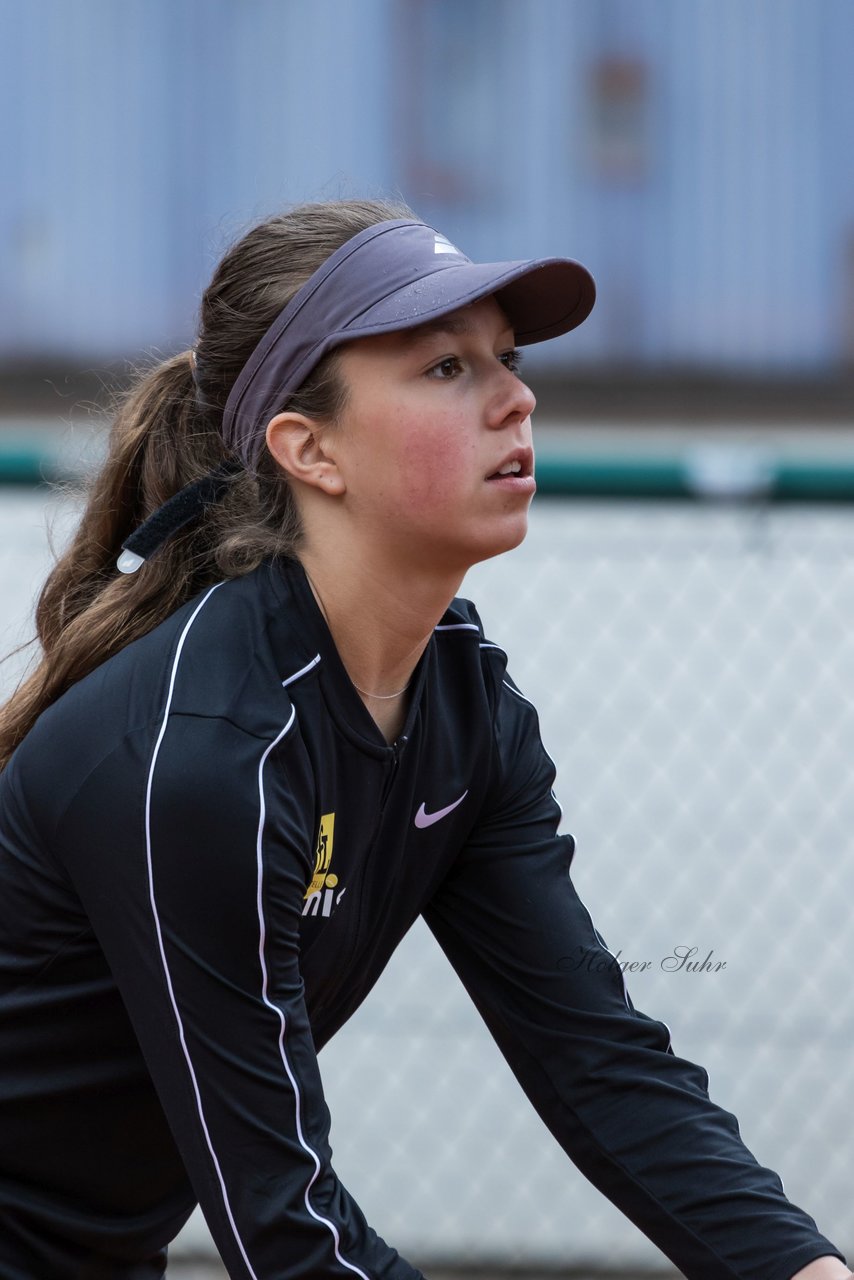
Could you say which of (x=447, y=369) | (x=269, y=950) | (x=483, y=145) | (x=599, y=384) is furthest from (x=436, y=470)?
(x=483, y=145)

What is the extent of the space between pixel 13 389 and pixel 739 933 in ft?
9.41

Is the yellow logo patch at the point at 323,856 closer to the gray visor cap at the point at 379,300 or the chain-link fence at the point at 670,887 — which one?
the gray visor cap at the point at 379,300

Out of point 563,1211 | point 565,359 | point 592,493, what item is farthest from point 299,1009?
point 565,359

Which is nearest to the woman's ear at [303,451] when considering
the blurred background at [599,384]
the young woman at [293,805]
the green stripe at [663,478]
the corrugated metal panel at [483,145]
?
the young woman at [293,805]

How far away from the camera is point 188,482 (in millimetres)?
1721

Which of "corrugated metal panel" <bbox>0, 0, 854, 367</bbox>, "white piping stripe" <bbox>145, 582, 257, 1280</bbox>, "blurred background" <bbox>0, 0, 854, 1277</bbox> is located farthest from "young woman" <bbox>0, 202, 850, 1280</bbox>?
"corrugated metal panel" <bbox>0, 0, 854, 367</bbox>

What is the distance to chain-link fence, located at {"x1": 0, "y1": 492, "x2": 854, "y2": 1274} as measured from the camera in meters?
3.23

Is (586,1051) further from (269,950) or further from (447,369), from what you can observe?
(447,369)

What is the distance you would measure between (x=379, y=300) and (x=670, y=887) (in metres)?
2.05

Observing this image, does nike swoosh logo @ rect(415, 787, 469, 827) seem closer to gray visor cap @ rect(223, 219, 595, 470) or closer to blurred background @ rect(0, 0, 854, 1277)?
gray visor cap @ rect(223, 219, 595, 470)

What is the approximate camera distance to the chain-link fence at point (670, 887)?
3.23 metres

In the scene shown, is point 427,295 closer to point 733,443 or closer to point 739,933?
point 739,933

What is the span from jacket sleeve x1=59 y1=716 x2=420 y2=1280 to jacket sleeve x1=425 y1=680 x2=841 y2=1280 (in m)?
0.33

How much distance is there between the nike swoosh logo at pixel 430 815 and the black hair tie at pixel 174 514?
1.24ft
